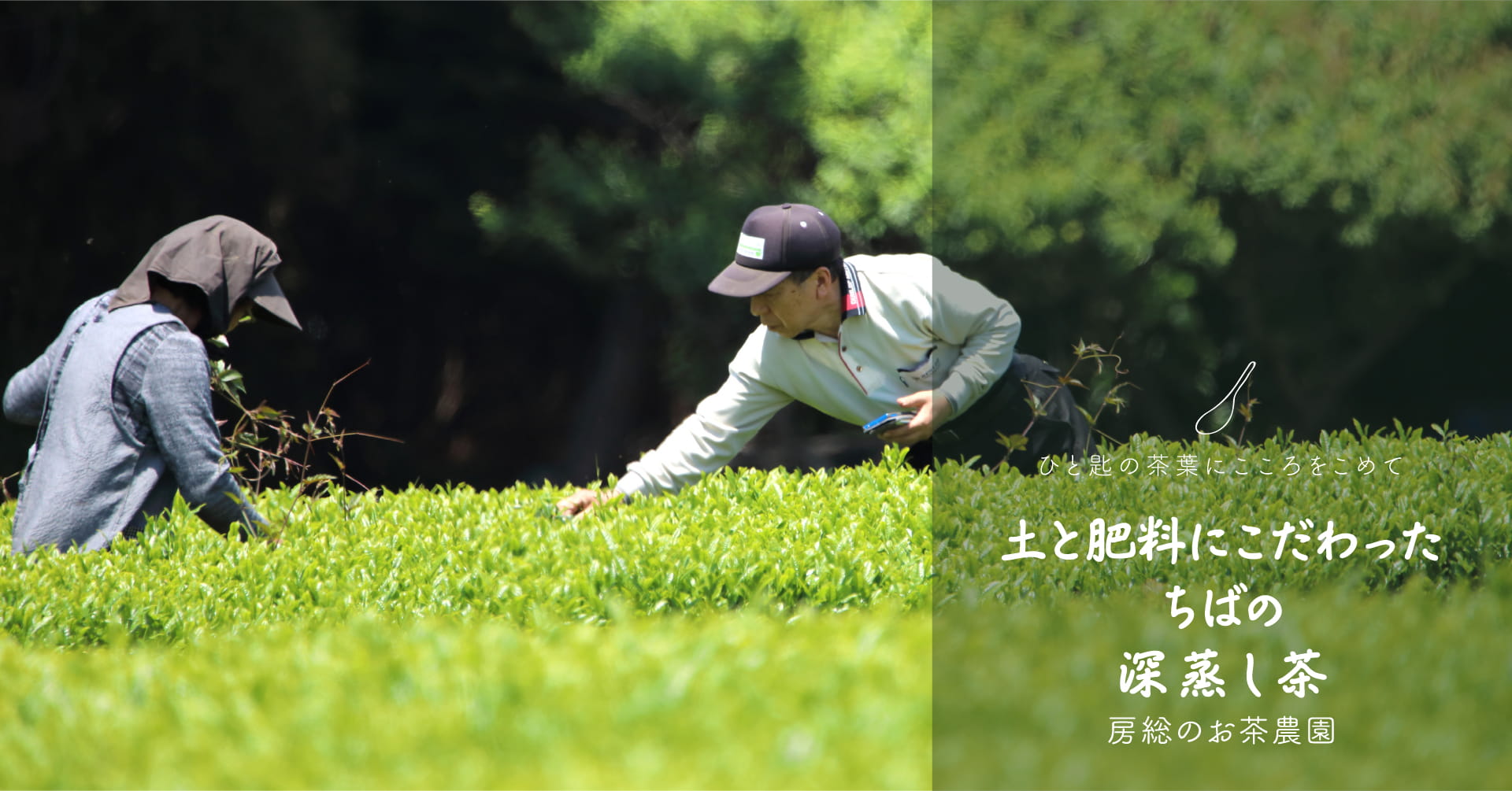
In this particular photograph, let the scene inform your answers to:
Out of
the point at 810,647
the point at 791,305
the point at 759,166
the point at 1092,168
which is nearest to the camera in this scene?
the point at 810,647

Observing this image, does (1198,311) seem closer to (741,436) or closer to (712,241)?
(712,241)

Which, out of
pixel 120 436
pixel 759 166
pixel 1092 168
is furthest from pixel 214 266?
pixel 1092 168

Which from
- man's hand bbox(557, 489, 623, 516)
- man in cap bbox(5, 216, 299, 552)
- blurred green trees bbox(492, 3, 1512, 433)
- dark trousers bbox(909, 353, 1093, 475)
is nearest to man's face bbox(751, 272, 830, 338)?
dark trousers bbox(909, 353, 1093, 475)

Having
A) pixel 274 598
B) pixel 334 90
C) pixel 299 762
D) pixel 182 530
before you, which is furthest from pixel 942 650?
pixel 334 90

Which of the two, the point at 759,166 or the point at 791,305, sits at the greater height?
the point at 759,166

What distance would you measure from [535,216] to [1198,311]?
5049 mm

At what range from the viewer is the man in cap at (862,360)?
12.4 feet

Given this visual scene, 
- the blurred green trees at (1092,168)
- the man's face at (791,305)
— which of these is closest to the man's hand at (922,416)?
the man's face at (791,305)

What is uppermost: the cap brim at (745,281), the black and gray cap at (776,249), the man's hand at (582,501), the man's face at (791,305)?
the black and gray cap at (776,249)

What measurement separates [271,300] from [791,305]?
1.48 metres

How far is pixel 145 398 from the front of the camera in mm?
3607

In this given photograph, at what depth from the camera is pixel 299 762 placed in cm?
168

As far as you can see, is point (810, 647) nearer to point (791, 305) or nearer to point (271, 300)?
point (791, 305)

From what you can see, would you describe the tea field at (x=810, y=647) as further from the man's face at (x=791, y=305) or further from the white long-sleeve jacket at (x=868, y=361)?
the man's face at (x=791, y=305)
